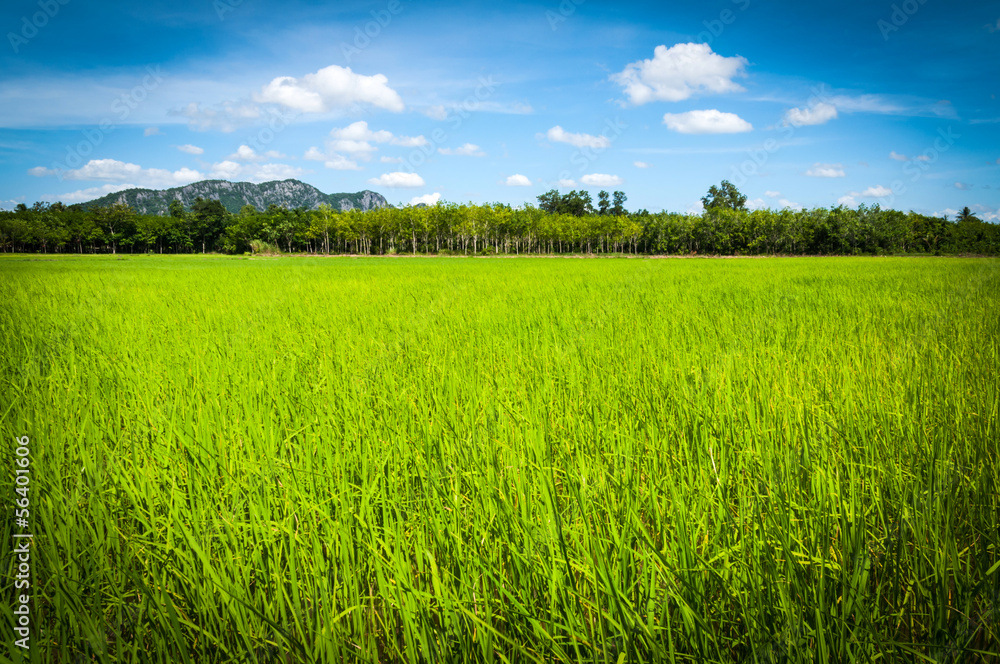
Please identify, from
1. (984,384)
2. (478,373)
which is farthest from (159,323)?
(984,384)

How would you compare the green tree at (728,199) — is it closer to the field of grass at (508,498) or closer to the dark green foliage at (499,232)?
the dark green foliage at (499,232)

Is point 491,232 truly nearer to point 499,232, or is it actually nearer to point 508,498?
point 499,232

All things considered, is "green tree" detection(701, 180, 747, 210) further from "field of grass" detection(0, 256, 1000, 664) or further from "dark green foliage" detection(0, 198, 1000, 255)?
"field of grass" detection(0, 256, 1000, 664)

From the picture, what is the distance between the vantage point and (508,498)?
5.23ft

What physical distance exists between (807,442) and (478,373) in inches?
80.3

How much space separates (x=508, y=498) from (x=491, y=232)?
83.1m

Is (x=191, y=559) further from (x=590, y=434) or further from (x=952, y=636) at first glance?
(x=952, y=636)

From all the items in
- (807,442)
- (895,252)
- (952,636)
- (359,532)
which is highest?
(895,252)

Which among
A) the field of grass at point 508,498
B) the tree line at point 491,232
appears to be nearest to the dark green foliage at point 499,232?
the tree line at point 491,232

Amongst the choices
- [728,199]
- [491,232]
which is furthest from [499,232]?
[728,199]

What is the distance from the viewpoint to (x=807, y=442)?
1904 millimetres

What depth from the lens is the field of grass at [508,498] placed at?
1150 millimetres

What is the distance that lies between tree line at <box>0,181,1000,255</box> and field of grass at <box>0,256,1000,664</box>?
72.6 m

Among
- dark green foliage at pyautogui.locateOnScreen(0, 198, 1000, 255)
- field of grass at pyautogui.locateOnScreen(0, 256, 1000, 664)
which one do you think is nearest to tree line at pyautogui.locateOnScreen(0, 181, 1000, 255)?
dark green foliage at pyautogui.locateOnScreen(0, 198, 1000, 255)
